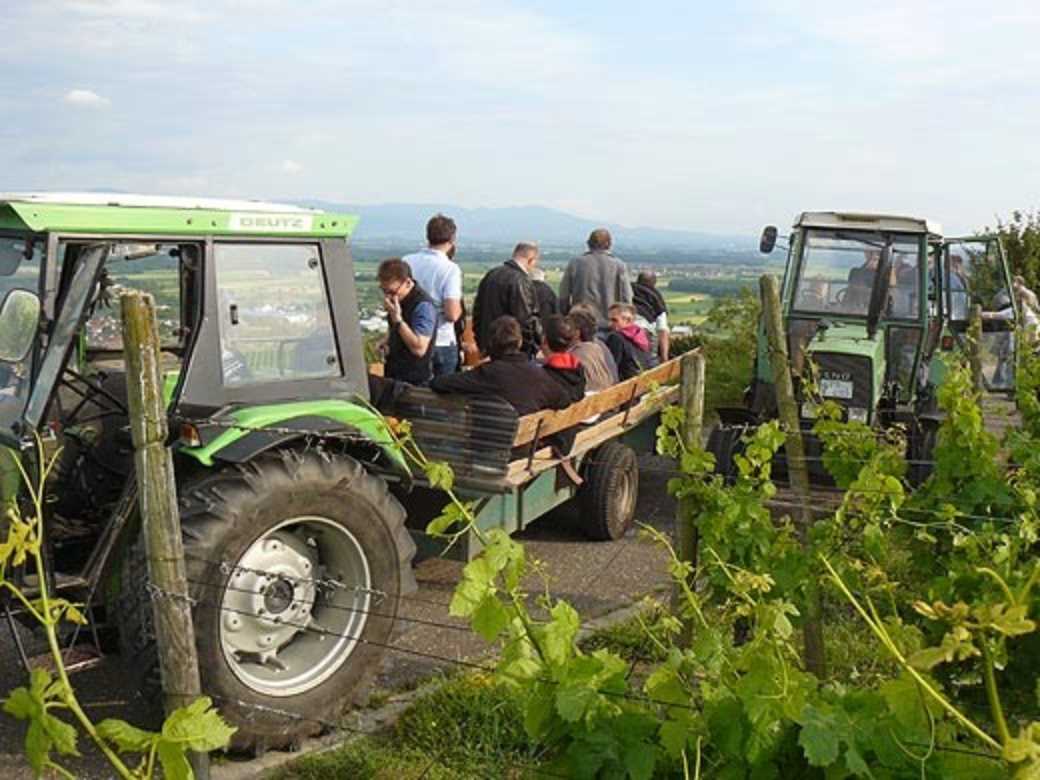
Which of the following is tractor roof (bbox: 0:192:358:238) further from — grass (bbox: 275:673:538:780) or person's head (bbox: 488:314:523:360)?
grass (bbox: 275:673:538:780)

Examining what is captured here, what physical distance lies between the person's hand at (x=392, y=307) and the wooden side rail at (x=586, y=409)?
1.20m

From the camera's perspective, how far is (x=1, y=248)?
179 inches

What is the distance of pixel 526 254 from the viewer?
8859 mm

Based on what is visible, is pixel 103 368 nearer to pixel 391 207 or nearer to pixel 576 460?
pixel 576 460

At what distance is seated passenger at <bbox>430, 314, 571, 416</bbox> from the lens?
247 inches

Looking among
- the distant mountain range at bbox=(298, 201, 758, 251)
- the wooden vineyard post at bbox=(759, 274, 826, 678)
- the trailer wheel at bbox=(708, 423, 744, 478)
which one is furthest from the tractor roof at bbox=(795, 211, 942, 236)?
the distant mountain range at bbox=(298, 201, 758, 251)

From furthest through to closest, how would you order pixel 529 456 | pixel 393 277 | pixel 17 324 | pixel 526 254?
A: 1. pixel 526 254
2. pixel 393 277
3. pixel 529 456
4. pixel 17 324

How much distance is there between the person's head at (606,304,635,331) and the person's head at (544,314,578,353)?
188 cm

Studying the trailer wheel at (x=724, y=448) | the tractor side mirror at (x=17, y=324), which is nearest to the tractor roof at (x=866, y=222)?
the trailer wheel at (x=724, y=448)

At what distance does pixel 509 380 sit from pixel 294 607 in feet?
6.89

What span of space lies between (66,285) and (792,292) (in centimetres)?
639

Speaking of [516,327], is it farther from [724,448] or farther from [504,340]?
[724,448]

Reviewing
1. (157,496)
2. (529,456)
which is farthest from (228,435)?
(529,456)

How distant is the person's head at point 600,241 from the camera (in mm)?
10164
